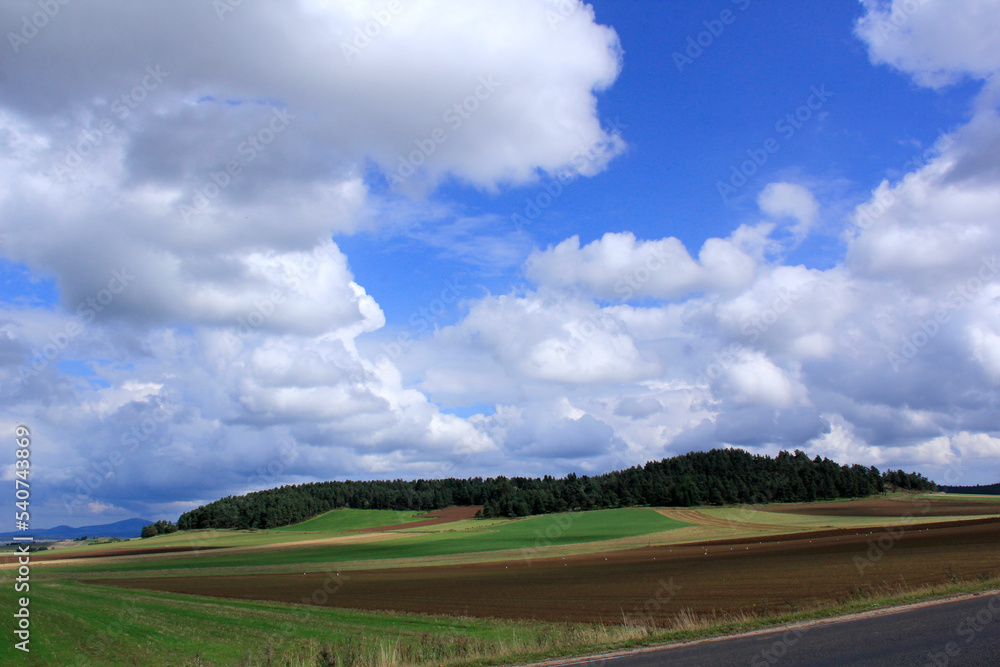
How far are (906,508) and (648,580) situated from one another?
308 ft

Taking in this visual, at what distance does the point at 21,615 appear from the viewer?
2909cm

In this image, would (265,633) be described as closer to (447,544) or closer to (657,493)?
(447,544)

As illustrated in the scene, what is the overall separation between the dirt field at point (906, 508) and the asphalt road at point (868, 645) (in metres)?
97.7

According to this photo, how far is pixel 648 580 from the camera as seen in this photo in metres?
42.5

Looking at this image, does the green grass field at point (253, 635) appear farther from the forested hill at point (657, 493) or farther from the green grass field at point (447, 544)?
the forested hill at point (657, 493)

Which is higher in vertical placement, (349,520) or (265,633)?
(265,633)

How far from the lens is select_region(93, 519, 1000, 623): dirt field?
30078 mm

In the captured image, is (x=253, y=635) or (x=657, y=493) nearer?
(x=253, y=635)

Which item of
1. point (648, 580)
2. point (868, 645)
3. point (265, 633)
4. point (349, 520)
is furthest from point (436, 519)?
point (868, 645)

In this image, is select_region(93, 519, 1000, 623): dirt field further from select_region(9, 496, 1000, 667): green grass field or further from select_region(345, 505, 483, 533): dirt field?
select_region(345, 505, 483, 533): dirt field

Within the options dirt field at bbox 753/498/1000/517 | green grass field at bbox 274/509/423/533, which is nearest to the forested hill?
green grass field at bbox 274/509/423/533

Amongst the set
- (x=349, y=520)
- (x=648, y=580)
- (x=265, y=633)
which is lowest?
(x=349, y=520)

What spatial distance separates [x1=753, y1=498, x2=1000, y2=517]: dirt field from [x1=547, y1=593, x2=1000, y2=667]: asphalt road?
97.7 m

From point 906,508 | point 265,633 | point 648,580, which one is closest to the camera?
point 265,633
